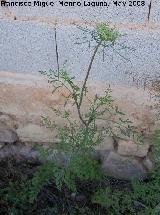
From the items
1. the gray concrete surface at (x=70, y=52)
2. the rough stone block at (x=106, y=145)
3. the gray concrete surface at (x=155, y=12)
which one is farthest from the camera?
the rough stone block at (x=106, y=145)

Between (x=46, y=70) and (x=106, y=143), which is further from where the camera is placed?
(x=106, y=143)

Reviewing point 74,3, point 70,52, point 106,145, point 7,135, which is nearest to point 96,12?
point 74,3

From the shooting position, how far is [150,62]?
2582 mm

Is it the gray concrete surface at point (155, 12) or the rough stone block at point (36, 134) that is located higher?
the gray concrete surface at point (155, 12)

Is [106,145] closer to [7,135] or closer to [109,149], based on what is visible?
[109,149]

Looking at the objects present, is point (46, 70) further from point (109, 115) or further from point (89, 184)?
point (89, 184)

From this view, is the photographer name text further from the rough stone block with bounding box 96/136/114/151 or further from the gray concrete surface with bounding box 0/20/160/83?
the rough stone block with bounding box 96/136/114/151

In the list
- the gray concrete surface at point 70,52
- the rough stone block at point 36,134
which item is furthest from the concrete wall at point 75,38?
the rough stone block at point 36,134

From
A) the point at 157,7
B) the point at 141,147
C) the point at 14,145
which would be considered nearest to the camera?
the point at 157,7

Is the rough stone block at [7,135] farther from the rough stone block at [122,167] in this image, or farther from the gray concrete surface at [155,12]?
the gray concrete surface at [155,12]

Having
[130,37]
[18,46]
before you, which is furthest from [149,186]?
[18,46]

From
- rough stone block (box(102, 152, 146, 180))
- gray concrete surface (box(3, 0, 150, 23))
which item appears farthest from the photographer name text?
rough stone block (box(102, 152, 146, 180))

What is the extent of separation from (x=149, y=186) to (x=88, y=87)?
2.11 feet

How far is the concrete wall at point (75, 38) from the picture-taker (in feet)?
8.13
